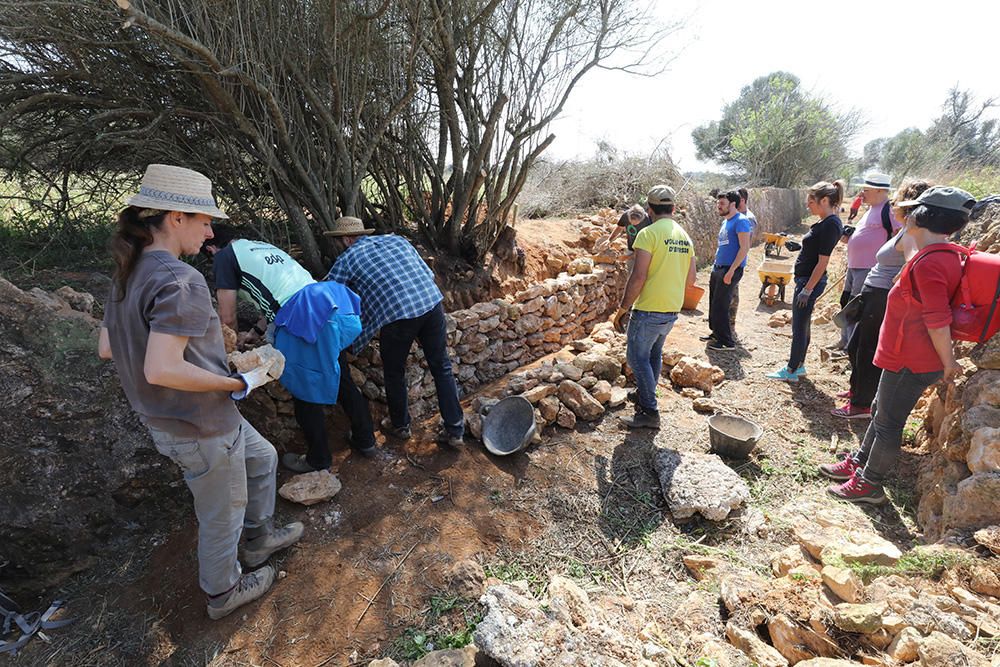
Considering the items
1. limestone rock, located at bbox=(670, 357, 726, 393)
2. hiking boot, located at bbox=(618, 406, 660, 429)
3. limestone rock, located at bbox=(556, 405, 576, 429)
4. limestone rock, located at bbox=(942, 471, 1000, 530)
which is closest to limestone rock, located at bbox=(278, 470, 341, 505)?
limestone rock, located at bbox=(556, 405, 576, 429)

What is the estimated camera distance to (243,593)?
2.17 meters

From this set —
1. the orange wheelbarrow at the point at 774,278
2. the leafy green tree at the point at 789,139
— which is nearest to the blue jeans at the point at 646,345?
the orange wheelbarrow at the point at 774,278

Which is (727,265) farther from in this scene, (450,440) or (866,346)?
A: (450,440)

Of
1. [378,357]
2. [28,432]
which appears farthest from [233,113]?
[28,432]

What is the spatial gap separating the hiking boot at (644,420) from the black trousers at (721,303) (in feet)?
7.53

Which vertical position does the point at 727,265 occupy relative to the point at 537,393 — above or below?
above

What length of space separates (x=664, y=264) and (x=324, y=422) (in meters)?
2.59

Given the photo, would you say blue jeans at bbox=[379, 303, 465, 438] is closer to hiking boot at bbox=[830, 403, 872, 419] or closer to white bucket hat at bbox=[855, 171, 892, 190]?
hiking boot at bbox=[830, 403, 872, 419]

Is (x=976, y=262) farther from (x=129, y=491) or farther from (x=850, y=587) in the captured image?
(x=129, y=491)

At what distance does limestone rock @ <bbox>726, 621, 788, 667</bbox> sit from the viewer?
1.81 m

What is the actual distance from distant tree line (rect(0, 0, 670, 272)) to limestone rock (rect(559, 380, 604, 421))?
2.57 meters

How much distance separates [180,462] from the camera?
184 centimetres

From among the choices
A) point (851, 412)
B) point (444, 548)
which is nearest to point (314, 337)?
Answer: point (444, 548)

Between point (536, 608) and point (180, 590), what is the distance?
177 centimetres
